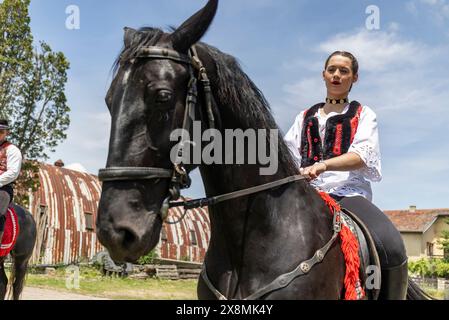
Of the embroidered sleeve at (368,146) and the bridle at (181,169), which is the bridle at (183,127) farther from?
the embroidered sleeve at (368,146)

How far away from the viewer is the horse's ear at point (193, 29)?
285 cm

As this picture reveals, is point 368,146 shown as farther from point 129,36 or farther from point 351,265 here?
point 129,36

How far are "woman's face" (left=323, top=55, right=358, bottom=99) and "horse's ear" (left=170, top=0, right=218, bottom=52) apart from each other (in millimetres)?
1575

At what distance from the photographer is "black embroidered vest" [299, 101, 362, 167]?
384 centimetres

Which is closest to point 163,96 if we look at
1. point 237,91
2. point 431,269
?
point 237,91

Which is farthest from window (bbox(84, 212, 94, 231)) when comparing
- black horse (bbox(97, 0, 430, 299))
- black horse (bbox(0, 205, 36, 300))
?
black horse (bbox(97, 0, 430, 299))

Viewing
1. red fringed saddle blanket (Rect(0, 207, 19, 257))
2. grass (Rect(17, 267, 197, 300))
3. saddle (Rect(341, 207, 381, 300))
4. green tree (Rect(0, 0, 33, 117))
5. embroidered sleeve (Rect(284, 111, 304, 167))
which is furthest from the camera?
green tree (Rect(0, 0, 33, 117))

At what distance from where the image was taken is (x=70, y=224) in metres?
27.5

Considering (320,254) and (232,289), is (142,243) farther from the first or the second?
(320,254)

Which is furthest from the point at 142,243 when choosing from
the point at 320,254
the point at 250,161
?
the point at 320,254

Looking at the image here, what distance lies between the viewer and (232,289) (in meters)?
3.01

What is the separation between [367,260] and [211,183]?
1.29 metres

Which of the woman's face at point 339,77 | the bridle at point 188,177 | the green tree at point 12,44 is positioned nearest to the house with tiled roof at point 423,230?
the green tree at point 12,44

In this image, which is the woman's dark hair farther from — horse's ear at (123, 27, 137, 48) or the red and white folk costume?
the red and white folk costume
